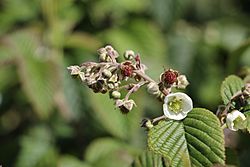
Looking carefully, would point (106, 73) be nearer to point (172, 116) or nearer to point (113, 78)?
point (113, 78)

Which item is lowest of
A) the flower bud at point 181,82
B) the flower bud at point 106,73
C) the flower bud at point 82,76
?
the flower bud at point 181,82

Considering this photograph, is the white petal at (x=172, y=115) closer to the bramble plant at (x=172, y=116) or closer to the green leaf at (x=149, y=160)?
the bramble plant at (x=172, y=116)

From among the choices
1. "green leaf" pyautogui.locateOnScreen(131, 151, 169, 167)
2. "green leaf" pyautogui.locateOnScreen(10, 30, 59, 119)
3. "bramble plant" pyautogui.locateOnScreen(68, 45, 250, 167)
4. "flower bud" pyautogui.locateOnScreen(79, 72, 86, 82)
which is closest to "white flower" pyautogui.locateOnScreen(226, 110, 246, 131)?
"bramble plant" pyautogui.locateOnScreen(68, 45, 250, 167)

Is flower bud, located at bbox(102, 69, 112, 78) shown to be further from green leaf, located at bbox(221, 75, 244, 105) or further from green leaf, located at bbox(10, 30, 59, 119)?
green leaf, located at bbox(10, 30, 59, 119)

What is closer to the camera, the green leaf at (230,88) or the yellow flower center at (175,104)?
the yellow flower center at (175,104)

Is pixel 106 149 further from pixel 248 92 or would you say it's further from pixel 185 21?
pixel 185 21

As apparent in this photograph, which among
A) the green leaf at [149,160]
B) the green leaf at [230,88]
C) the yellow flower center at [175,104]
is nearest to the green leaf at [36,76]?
the green leaf at [149,160]

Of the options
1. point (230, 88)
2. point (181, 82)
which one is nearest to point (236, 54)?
point (230, 88)
